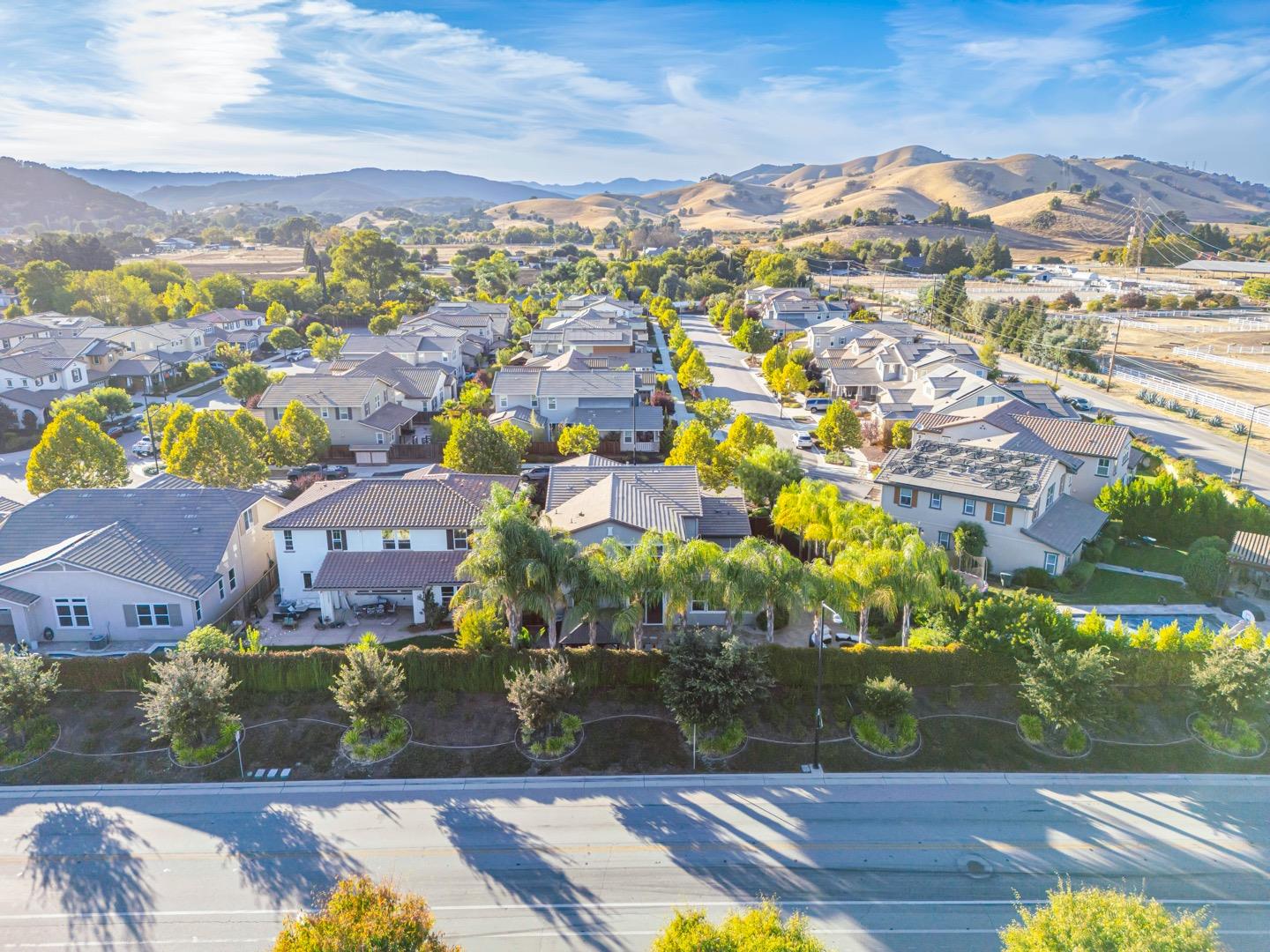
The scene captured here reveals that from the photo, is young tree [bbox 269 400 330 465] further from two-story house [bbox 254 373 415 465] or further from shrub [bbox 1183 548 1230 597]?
shrub [bbox 1183 548 1230 597]

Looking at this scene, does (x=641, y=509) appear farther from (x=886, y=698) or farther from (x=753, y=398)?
(x=753, y=398)

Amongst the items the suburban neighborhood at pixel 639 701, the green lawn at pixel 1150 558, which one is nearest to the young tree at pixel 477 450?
the suburban neighborhood at pixel 639 701

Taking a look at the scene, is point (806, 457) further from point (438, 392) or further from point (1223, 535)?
point (438, 392)

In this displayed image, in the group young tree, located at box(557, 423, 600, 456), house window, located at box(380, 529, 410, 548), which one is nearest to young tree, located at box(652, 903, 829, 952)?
house window, located at box(380, 529, 410, 548)

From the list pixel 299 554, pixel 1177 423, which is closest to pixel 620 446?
pixel 299 554

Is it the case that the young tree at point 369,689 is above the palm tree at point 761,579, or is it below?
below

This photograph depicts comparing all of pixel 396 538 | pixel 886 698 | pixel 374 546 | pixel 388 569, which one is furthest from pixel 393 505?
pixel 886 698

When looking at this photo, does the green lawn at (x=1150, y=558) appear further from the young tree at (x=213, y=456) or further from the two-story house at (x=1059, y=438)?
the young tree at (x=213, y=456)
